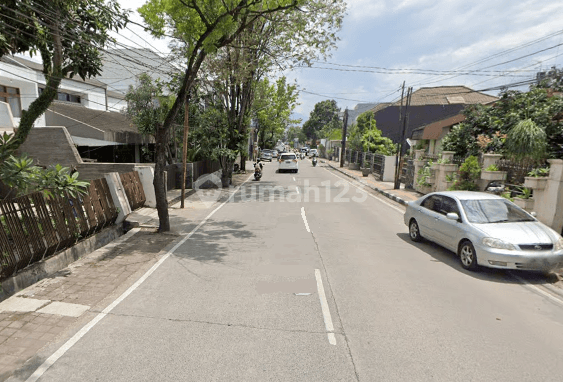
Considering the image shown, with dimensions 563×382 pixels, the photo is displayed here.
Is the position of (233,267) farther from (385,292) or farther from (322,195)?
(322,195)

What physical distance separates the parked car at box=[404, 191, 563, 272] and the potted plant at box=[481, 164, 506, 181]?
5.38 meters

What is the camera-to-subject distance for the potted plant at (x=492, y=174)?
42.0ft

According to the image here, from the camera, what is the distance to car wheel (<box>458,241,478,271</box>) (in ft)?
23.0

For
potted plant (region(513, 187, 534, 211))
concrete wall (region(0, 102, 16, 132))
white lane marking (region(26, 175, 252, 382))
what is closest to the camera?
white lane marking (region(26, 175, 252, 382))

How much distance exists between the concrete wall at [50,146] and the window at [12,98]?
774cm

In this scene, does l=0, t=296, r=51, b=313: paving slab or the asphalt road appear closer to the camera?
the asphalt road

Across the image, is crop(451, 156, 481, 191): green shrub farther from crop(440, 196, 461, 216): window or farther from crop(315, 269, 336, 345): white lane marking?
crop(315, 269, 336, 345): white lane marking

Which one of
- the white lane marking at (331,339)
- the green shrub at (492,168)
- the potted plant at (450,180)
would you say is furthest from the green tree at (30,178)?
the potted plant at (450,180)

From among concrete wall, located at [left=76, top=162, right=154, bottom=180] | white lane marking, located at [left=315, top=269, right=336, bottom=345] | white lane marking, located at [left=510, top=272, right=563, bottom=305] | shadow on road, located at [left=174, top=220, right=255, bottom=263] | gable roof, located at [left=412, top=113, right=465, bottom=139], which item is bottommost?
shadow on road, located at [left=174, top=220, right=255, bottom=263]

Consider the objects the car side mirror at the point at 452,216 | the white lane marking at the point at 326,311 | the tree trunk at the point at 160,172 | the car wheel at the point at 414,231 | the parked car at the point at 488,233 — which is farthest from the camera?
the tree trunk at the point at 160,172

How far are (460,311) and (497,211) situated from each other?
3.53 metres

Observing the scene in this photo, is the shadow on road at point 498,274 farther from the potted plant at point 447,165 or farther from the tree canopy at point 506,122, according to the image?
the potted plant at point 447,165

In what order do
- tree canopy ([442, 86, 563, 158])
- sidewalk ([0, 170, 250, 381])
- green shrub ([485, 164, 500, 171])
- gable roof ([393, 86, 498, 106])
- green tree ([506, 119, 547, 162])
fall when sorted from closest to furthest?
sidewalk ([0, 170, 250, 381]), green tree ([506, 119, 547, 162]), tree canopy ([442, 86, 563, 158]), green shrub ([485, 164, 500, 171]), gable roof ([393, 86, 498, 106])

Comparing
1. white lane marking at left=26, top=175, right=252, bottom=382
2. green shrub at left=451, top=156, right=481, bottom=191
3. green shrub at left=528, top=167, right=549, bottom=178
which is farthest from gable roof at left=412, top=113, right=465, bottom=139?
white lane marking at left=26, top=175, right=252, bottom=382
